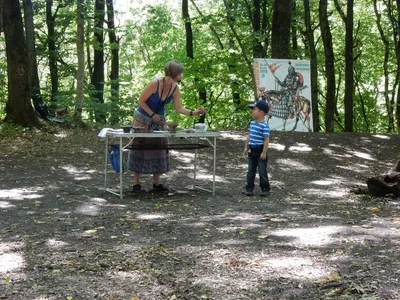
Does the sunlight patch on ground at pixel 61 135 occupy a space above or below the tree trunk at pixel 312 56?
below

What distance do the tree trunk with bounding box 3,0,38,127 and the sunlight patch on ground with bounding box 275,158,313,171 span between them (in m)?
6.74

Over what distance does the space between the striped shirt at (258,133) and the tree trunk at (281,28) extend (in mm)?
9010

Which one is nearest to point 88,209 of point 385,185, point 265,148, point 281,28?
point 265,148

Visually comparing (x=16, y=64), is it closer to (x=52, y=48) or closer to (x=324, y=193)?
(x=324, y=193)

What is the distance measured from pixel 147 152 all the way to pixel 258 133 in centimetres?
154

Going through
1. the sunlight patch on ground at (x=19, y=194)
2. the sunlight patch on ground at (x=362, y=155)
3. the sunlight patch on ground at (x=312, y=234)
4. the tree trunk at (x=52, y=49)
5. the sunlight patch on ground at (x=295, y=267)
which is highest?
the tree trunk at (x=52, y=49)

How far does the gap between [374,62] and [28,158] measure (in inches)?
952

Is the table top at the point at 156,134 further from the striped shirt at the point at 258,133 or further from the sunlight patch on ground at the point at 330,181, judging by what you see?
the sunlight patch on ground at the point at 330,181

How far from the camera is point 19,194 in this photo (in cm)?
788

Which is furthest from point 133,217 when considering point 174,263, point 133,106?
point 133,106

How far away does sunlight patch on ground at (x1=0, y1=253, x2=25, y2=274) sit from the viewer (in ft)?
13.4

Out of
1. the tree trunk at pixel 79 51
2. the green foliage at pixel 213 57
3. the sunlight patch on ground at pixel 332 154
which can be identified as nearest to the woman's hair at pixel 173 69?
the sunlight patch on ground at pixel 332 154

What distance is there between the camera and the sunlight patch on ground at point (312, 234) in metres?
4.73

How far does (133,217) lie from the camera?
6074 mm
